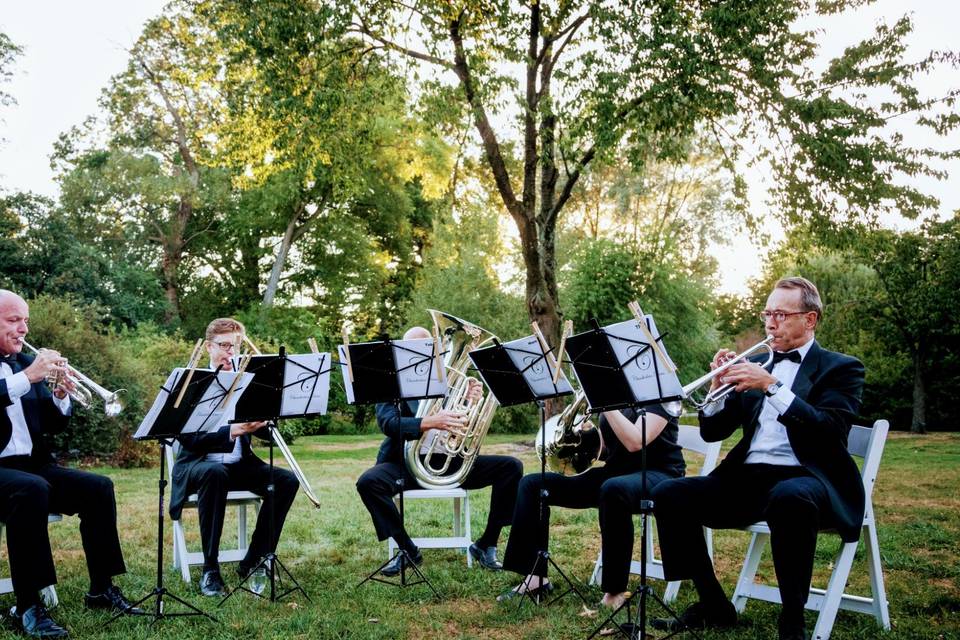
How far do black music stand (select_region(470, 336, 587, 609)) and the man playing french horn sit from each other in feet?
2.74

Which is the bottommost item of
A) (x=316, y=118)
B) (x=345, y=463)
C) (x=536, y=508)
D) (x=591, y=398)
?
(x=345, y=463)

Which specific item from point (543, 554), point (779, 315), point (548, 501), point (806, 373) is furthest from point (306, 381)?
point (806, 373)

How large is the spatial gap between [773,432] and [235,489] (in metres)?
3.94

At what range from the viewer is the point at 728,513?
15.1 ft

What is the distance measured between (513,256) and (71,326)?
52.9 ft

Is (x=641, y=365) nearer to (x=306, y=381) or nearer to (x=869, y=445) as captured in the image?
(x=869, y=445)

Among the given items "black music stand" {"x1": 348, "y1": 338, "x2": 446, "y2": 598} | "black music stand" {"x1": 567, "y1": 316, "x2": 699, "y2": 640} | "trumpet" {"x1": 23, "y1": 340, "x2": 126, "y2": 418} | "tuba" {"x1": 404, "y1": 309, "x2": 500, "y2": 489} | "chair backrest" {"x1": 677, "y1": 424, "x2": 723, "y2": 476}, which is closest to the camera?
"black music stand" {"x1": 567, "y1": 316, "x2": 699, "y2": 640}

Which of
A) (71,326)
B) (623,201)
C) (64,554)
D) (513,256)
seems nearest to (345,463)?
(71,326)

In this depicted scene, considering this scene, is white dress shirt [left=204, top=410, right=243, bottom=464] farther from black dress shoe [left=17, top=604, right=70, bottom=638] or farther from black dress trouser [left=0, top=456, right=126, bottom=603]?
black dress shoe [left=17, top=604, right=70, bottom=638]

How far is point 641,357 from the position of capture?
414cm

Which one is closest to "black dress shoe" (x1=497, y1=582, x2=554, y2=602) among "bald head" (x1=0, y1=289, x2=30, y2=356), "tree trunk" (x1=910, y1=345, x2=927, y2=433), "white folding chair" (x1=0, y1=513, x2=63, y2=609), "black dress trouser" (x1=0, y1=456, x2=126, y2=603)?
"black dress trouser" (x1=0, y1=456, x2=126, y2=603)

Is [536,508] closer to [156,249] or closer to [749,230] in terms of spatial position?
[749,230]

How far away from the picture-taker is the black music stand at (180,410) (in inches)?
177

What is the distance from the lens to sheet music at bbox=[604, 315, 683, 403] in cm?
406
